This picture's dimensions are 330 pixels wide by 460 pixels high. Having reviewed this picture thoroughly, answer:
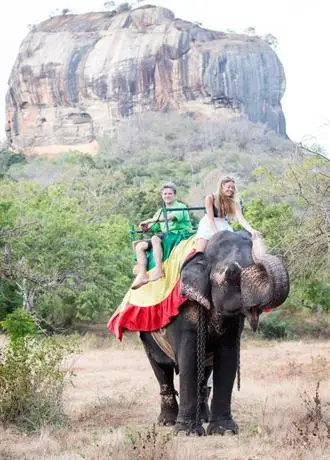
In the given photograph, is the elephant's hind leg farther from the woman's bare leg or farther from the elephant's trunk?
the elephant's trunk

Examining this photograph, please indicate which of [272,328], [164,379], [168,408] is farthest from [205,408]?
[272,328]

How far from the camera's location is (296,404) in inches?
412

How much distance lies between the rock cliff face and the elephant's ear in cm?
9574

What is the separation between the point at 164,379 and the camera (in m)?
9.41

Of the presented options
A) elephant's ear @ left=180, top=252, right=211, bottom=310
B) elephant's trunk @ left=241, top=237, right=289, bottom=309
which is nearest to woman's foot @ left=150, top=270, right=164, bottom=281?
elephant's ear @ left=180, top=252, right=211, bottom=310

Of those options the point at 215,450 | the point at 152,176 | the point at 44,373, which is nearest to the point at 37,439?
the point at 44,373

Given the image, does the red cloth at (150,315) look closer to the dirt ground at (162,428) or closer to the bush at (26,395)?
the bush at (26,395)

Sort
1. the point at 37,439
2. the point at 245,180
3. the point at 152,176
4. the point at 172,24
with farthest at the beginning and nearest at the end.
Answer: the point at 172,24
the point at 152,176
the point at 245,180
the point at 37,439

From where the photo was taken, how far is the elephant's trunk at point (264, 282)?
22.5ft

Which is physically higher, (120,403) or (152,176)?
(120,403)

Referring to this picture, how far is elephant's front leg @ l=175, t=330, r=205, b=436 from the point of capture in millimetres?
8219

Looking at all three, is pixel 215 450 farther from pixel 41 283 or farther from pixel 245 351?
pixel 245 351

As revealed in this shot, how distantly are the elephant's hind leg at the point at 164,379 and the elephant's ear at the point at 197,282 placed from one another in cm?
140

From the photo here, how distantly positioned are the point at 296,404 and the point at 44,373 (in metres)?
3.24
